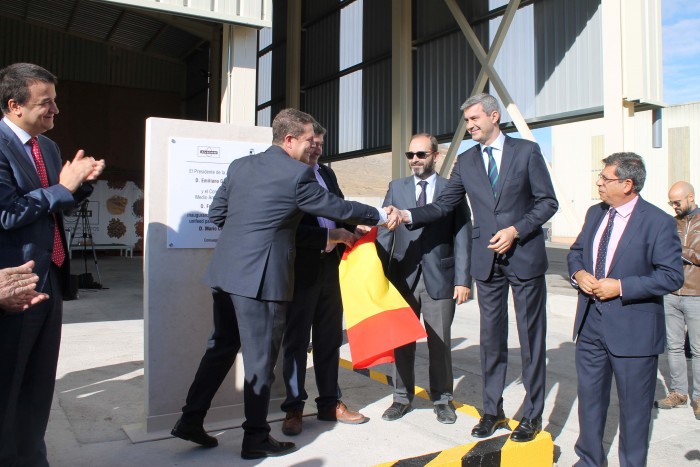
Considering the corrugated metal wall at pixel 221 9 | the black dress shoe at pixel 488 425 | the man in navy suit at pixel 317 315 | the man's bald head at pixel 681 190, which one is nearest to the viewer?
the black dress shoe at pixel 488 425

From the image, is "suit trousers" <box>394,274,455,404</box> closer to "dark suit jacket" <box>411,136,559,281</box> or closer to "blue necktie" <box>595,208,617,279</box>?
"dark suit jacket" <box>411,136,559,281</box>

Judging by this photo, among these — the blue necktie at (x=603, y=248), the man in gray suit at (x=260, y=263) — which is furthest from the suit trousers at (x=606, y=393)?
the man in gray suit at (x=260, y=263)

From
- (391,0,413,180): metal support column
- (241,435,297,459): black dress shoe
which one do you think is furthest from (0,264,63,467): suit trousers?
(391,0,413,180): metal support column

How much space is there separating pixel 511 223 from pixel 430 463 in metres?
1.61

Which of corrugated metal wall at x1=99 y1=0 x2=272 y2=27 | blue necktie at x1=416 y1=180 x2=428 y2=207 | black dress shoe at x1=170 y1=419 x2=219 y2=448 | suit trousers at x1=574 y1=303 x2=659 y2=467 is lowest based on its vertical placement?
black dress shoe at x1=170 y1=419 x2=219 y2=448

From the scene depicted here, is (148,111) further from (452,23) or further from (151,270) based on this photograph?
(151,270)

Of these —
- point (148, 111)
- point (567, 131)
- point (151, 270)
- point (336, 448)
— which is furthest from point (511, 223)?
point (567, 131)

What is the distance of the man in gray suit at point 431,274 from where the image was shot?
4.64 metres

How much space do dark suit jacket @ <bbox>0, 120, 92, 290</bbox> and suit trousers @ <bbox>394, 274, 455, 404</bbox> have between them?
2.57 meters

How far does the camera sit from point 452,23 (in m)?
13.4

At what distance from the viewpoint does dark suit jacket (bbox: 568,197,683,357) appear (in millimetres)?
3457

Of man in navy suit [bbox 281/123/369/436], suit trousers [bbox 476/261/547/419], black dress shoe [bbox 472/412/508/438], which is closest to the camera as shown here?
suit trousers [bbox 476/261/547/419]

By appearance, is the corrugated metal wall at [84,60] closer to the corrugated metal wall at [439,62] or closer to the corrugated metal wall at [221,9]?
the corrugated metal wall at [439,62]

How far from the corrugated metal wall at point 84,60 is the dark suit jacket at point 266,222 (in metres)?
22.3
